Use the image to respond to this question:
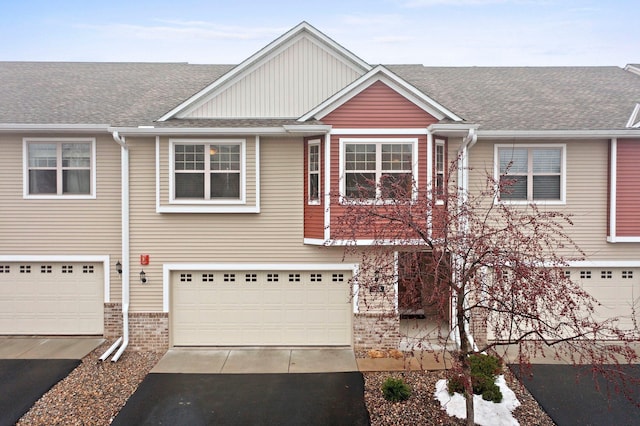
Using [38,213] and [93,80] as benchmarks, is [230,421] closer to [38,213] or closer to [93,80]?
[38,213]

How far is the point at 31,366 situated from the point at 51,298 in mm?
2213

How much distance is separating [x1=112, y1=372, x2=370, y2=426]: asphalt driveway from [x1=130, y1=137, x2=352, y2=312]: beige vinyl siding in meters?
2.60

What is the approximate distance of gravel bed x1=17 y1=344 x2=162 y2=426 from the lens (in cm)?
716

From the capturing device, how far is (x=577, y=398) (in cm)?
780

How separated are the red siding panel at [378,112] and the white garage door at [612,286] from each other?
6.00m

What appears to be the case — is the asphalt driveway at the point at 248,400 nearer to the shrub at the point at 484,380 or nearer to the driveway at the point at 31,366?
the shrub at the point at 484,380

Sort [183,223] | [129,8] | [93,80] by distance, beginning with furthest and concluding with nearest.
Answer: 1. [129,8]
2. [93,80]
3. [183,223]

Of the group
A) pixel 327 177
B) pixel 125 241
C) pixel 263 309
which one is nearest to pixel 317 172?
pixel 327 177

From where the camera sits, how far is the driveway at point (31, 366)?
7667 millimetres

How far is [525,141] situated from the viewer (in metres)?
10.5

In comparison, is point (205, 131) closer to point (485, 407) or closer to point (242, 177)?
point (242, 177)

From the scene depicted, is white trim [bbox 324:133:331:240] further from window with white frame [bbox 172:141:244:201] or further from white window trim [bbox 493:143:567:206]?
white window trim [bbox 493:143:567:206]

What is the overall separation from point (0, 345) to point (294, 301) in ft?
25.4

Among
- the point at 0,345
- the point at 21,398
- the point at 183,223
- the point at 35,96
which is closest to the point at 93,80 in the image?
the point at 35,96
